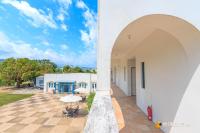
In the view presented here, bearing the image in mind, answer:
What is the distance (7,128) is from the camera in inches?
439

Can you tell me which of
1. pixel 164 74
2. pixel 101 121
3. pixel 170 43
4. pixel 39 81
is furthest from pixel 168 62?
pixel 39 81

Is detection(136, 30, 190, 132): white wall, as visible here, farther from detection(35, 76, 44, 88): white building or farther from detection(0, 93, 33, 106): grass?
detection(35, 76, 44, 88): white building

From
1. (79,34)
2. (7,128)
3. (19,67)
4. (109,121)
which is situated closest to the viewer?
(109,121)

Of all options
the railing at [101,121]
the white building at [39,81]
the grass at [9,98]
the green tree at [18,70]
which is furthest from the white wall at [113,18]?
the green tree at [18,70]

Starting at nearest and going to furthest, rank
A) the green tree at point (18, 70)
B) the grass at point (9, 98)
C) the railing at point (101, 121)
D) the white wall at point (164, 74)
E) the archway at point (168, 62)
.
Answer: the railing at point (101, 121), the archway at point (168, 62), the white wall at point (164, 74), the grass at point (9, 98), the green tree at point (18, 70)

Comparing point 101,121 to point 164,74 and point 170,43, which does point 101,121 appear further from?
point 164,74

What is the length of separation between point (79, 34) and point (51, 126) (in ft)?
310

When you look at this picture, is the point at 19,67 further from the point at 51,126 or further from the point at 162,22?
the point at 162,22

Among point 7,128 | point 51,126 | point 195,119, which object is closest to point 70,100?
point 51,126

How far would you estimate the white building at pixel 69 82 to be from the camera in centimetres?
2762

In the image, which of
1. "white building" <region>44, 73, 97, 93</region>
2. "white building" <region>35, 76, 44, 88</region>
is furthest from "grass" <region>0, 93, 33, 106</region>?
"white building" <region>35, 76, 44, 88</region>

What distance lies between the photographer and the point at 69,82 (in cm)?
2841

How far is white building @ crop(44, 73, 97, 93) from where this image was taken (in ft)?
90.6

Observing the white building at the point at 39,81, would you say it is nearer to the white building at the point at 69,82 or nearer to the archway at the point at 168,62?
the white building at the point at 69,82
